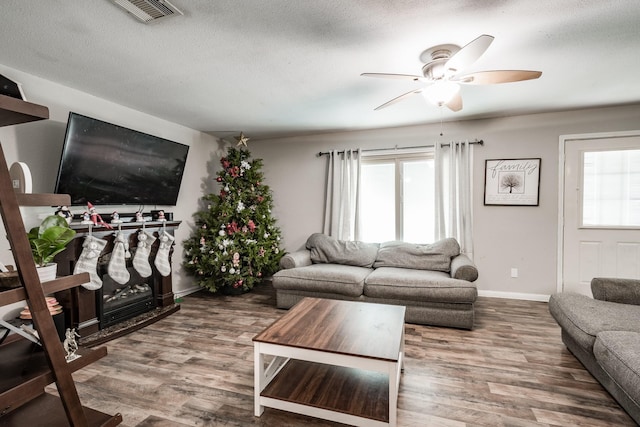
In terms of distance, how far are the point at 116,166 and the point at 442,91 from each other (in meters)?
3.11

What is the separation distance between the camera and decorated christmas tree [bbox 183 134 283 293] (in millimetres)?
3916

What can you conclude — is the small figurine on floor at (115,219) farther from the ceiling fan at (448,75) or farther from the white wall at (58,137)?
the ceiling fan at (448,75)

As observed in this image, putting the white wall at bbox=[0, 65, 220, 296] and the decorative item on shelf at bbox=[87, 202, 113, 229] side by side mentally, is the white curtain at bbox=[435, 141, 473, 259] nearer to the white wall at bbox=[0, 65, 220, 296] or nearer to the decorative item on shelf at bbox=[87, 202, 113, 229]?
the white wall at bbox=[0, 65, 220, 296]

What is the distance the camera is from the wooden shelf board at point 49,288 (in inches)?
31.3

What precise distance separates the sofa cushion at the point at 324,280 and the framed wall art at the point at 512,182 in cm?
199

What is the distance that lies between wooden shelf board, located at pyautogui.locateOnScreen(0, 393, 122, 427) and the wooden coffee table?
2.47ft

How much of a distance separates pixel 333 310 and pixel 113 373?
1645 millimetres

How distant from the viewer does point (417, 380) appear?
2072mm

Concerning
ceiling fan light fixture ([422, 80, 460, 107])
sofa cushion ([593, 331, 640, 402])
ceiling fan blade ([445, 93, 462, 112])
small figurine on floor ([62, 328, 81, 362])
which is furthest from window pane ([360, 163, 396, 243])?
small figurine on floor ([62, 328, 81, 362])

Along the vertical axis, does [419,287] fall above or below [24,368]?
below

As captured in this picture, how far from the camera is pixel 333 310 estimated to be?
226 cm

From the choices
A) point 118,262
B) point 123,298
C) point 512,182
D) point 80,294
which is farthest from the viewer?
point 512,182

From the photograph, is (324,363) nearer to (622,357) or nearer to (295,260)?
(622,357)

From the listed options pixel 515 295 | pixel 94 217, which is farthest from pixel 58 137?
pixel 515 295
